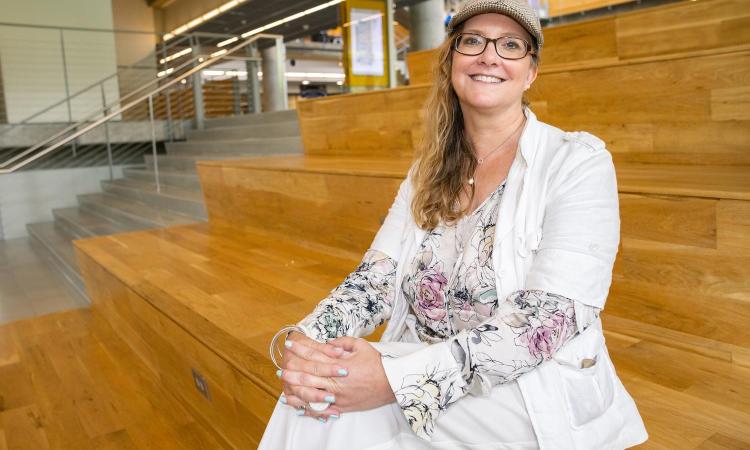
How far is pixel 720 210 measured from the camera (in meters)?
1.36

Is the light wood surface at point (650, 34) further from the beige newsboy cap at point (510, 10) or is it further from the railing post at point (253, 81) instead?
the railing post at point (253, 81)

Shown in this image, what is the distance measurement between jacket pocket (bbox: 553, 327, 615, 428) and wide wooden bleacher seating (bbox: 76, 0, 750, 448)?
0.87 feet

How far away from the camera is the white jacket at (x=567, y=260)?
2.85ft

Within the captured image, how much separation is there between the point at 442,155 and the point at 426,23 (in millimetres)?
8465

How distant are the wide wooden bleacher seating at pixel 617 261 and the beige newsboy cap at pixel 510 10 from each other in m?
0.64

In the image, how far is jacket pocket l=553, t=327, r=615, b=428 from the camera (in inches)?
34.5

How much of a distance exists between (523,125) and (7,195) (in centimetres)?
706

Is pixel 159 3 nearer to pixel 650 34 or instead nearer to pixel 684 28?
pixel 650 34

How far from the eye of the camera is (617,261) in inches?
61.4

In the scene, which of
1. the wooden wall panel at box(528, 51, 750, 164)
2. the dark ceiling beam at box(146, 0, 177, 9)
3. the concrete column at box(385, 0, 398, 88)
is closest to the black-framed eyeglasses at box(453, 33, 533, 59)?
the wooden wall panel at box(528, 51, 750, 164)

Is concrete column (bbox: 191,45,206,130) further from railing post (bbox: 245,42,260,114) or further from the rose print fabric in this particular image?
the rose print fabric

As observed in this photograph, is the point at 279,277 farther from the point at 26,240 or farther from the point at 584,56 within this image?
the point at 26,240

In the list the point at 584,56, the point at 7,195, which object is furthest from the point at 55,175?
the point at 584,56

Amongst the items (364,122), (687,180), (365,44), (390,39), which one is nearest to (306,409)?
(687,180)
